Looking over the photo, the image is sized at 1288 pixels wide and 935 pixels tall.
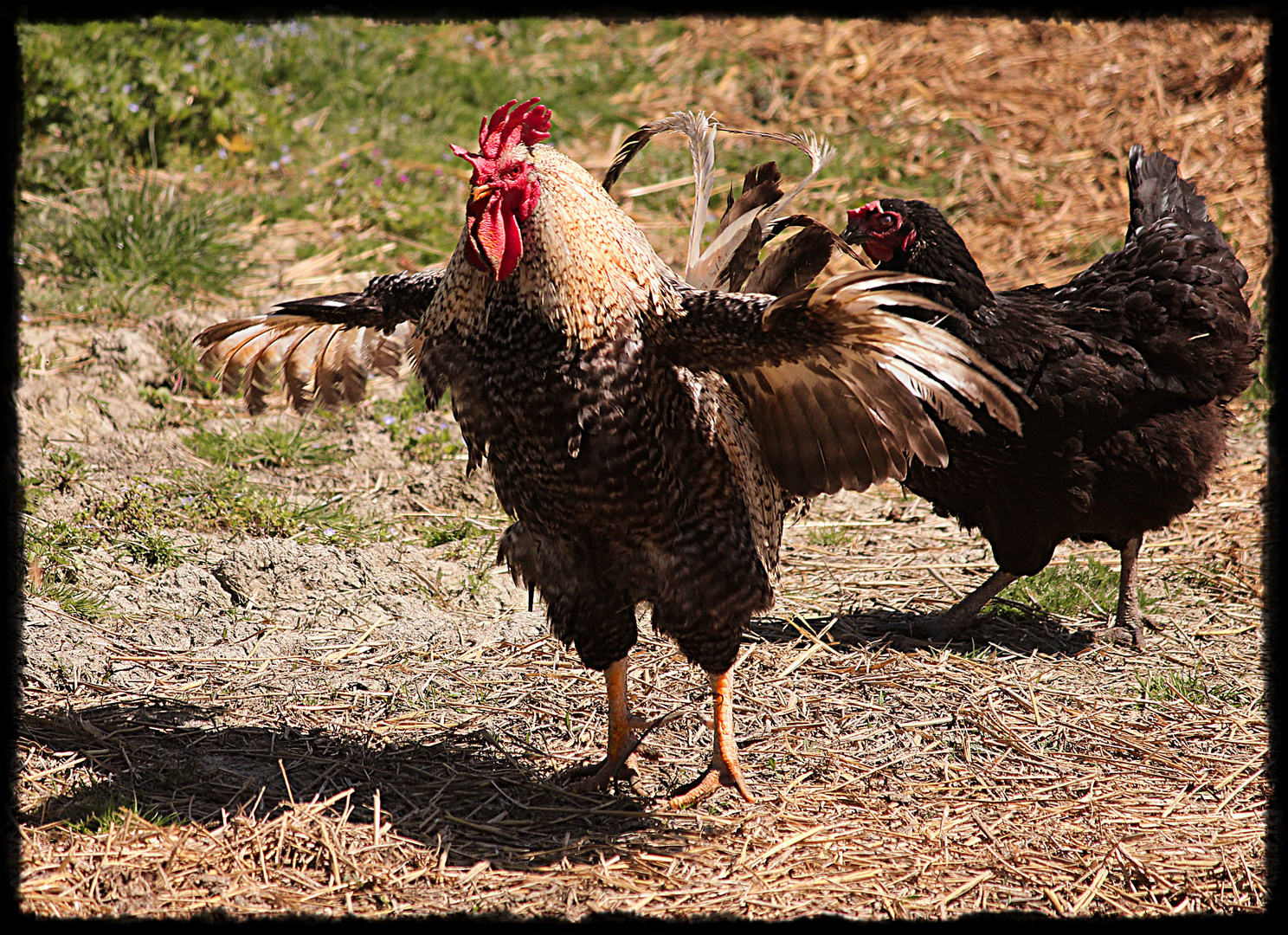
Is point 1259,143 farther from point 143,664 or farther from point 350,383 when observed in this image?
point 143,664

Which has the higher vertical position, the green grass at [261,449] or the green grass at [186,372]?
the green grass at [186,372]

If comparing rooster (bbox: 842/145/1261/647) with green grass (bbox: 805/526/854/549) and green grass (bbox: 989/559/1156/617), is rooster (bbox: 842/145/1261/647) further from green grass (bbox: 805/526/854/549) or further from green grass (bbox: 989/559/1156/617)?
green grass (bbox: 805/526/854/549)

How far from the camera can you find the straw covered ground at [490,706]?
3.12 m

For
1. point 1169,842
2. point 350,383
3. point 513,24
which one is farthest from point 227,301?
point 1169,842

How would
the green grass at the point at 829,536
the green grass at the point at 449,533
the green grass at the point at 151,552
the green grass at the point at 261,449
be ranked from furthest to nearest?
the green grass at the point at 829,536 → the green grass at the point at 261,449 → the green grass at the point at 449,533 → the green grass at the point at 151,552

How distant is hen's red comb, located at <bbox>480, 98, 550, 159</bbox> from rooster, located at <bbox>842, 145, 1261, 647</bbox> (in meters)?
1.93

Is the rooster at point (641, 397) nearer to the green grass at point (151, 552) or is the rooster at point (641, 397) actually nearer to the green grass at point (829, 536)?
the green grass at point (151, 552)

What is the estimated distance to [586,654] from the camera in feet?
11.9

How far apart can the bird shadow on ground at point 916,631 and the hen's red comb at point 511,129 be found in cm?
248

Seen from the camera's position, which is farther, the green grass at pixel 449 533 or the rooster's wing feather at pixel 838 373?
the green grass at pixel 449 533

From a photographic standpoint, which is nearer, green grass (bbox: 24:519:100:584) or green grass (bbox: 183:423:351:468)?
green grass (bbox: 24:519:100:584)

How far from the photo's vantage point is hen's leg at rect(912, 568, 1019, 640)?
483 centimetres

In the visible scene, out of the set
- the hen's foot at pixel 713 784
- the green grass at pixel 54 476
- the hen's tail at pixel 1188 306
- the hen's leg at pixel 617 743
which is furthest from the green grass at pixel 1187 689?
the green grass at pixel 54 476

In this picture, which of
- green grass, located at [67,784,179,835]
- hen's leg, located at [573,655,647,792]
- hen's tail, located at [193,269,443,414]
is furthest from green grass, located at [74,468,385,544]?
hen's leg, located at [573,655,647,792]
